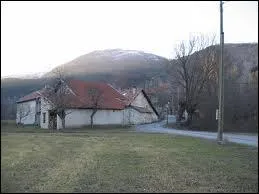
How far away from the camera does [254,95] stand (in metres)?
4.27

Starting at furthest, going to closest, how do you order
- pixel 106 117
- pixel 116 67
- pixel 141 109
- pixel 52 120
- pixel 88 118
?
1. pixel 141 109
2. pixel 106 117
3. pixel 88 118
4. pixel 52 120
5. pixel 116 67

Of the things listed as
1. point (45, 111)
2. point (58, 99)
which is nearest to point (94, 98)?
point (45, 111)

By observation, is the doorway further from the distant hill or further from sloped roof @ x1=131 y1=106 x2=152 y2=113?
the distant hill

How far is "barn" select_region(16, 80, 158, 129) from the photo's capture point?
46.1 metres

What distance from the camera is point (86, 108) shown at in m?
49.5

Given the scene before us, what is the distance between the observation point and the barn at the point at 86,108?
46.1 m

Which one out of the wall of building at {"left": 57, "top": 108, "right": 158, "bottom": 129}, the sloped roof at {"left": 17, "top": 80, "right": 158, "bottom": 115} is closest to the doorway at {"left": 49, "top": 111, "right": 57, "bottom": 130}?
the wall of building at {"left": 57, "top": 108, "right": 158, "bottom": 129}

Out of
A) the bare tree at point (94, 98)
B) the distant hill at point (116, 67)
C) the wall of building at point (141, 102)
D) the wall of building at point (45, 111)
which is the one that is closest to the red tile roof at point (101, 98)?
the bare tree at point (94, 98)

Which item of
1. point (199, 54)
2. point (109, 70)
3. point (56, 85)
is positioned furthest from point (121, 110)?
point (199, 54)

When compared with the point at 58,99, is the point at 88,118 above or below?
below

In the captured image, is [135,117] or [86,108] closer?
[86,108]

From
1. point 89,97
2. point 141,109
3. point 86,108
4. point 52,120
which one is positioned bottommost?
point 52,120

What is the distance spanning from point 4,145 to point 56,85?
39.5 meters

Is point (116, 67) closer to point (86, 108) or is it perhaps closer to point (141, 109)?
point (86, 108)
